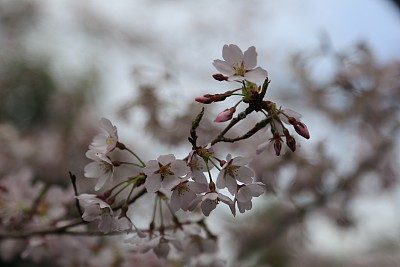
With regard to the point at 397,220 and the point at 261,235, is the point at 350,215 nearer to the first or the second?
the point at 261,235

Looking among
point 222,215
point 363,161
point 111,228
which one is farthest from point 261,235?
point 111,228

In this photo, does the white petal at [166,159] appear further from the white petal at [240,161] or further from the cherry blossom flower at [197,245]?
the cherry blossom flower at [197,245]

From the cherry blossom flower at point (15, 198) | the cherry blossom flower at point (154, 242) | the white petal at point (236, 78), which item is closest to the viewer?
the white petal at point (236, 78)

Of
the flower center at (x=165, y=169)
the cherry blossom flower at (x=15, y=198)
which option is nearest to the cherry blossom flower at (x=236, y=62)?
the flower center at (x=165, y=169)

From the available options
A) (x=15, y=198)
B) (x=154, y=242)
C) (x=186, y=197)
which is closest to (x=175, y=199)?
(x=186, y=197)

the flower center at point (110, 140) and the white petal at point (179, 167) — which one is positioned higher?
the flower center at point (110, 140)

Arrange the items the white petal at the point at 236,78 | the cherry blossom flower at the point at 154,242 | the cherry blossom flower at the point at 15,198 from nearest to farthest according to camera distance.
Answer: the white petal at the point at 236,78, the cherry blossom flower at the point at 154,242, the cherry blossom flower at the point at 15,198

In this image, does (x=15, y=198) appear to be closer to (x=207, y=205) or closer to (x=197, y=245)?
(x=197, y=245)

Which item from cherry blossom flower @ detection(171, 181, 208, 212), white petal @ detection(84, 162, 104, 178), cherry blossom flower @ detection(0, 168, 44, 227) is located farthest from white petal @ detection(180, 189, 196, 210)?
cherry blossom flower @ detection(0, 168, 44, 227)
